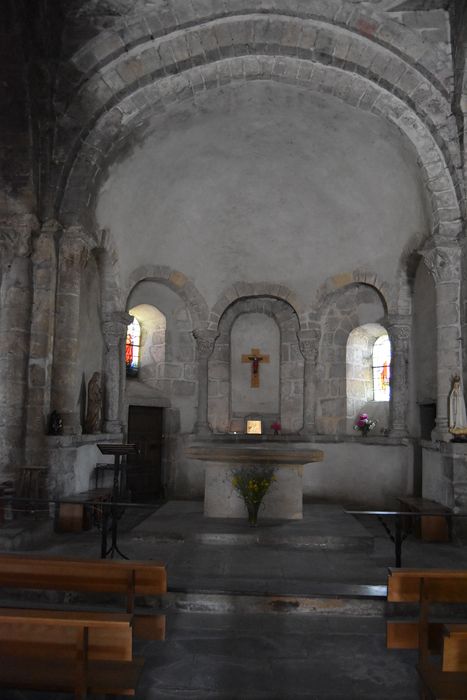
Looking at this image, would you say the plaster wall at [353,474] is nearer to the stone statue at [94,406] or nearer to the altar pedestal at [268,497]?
the stone statue at [94,406]

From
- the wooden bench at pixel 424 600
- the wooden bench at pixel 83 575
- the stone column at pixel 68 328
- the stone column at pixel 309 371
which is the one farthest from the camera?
the stone column at pixel 309 371

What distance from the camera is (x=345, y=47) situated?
9938mm

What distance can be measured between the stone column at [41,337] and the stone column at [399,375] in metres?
7.12

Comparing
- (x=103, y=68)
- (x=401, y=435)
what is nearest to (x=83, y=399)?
(x=103, y=68)

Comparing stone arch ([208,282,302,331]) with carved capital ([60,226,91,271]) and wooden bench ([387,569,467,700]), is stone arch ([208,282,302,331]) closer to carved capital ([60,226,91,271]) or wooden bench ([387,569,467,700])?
carved capital ([60,226,91,271])

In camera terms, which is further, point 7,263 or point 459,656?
point 7,263

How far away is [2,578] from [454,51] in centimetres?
1009

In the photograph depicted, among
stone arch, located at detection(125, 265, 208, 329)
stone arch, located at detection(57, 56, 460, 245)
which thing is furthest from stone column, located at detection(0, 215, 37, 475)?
stone arch, located at detection(125, 265, 208, 329)

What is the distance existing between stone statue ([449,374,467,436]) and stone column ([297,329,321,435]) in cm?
476

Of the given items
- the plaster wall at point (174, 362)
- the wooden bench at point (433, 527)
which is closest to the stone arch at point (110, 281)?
the plaster wall at point (174, 362)

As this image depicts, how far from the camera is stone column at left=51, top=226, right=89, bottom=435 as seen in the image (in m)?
9.54

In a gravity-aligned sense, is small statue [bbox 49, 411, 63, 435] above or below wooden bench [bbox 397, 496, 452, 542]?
above

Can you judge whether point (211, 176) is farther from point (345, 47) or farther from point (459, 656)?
point (459, 656)

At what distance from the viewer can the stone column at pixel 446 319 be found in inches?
377
